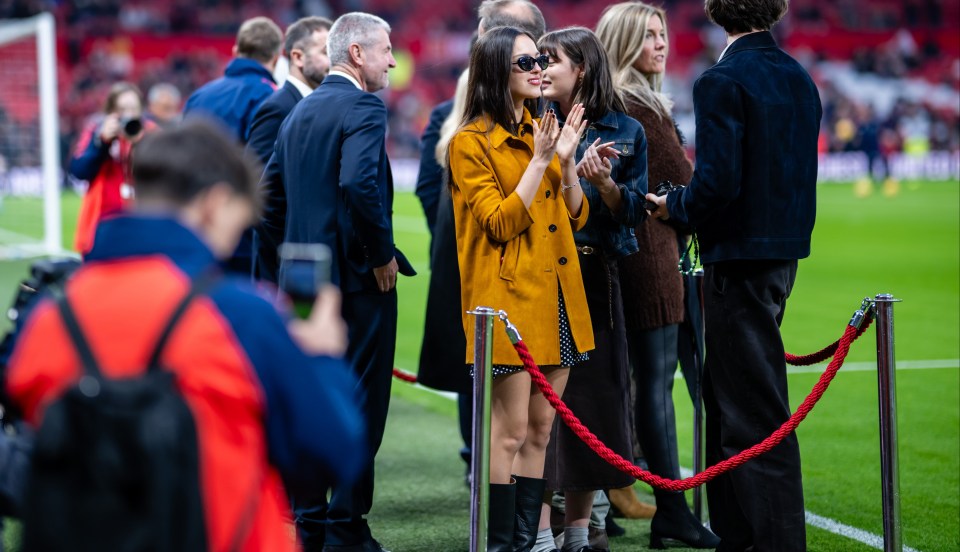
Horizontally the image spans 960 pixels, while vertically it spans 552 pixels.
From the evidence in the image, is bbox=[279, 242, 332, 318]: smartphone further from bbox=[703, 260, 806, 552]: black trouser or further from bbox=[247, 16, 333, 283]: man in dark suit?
bbox=[247, 16, 333, 283]: man in dark suit

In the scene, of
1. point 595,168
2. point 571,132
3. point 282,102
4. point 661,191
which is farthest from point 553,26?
point 571,132

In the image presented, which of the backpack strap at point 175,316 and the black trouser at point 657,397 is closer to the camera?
the backpack strap at point 175,316

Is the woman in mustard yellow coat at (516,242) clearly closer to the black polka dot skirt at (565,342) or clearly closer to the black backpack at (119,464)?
the black polka dot skirt at (565,342)

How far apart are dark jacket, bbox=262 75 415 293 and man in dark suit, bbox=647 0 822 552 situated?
50.9 inches

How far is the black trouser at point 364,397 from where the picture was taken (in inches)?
207

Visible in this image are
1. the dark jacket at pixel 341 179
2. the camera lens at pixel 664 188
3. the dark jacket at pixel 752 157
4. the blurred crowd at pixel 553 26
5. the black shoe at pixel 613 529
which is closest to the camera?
the dark jacket at pixel 752 157

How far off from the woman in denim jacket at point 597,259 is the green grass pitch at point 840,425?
0.60 meters

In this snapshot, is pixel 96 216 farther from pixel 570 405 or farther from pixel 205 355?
pixel 205 355

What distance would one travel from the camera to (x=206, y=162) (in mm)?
2438

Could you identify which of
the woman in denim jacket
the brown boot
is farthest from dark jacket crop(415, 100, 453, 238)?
the brown boot

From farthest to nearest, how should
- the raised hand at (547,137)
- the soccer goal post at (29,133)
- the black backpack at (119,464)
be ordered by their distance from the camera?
the soccer goal post at (29,133)
the raised hand at (547,137)
the black backpack at (119,464)

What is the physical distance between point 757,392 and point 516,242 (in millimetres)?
1133

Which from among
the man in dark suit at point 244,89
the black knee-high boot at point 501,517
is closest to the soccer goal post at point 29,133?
the man in dark suit at point 244,89

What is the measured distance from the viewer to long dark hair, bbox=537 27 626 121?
201 inches
